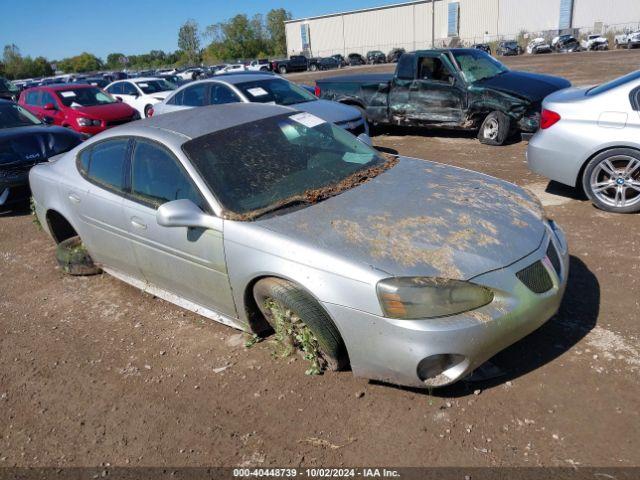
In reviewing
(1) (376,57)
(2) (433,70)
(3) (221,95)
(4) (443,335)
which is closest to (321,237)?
(4) (443,335)

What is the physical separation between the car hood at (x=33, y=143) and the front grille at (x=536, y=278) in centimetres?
707

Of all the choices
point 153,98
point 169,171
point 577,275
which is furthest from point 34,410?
point 153,98

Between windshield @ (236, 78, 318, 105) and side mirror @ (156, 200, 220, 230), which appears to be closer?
side mirror @ (156, 200, 220, 230)

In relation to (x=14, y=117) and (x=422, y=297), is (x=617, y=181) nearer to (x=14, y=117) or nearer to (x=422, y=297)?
(x=422, y=297)

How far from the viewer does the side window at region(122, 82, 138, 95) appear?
50.5 feet

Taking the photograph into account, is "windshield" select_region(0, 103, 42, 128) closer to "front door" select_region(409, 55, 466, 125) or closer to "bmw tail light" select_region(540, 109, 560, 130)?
"front door" select_region(409, 55, 466, 125)

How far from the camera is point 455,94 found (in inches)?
374

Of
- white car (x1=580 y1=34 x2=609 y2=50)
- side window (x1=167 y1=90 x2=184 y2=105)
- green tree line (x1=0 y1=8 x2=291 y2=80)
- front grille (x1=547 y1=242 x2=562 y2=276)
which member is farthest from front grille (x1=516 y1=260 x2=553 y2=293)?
green tree line (x1=0 y1=8 x2=291 y2=80)

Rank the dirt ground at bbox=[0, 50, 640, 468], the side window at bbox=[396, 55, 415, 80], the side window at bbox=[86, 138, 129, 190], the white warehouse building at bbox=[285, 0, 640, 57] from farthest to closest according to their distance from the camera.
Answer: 1. the white warehouse building at bbox=[285, 0, 640, 57]
2. the side window at bbox=[396, 55, 415, 80]
3. the side window at bbox=[86, 138, 129, 190]
4. the dirt ground at bbox=[0, 50, 640, 468]

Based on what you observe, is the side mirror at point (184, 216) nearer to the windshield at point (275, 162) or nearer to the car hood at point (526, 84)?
the windshield at point (275, 162)

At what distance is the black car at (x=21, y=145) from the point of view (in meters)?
7.16

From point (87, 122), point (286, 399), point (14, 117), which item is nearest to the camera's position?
point (286, 399)

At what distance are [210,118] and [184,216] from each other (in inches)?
44.2

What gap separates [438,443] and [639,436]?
0.96 m
